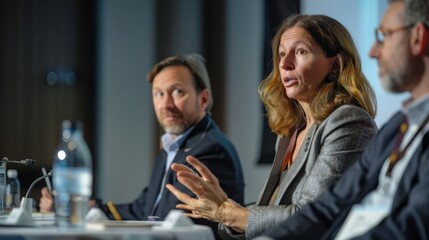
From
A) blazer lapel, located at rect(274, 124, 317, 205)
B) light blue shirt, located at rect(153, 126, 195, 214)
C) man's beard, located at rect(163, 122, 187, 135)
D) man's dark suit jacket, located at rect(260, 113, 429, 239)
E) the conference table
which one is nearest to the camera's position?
the conference table

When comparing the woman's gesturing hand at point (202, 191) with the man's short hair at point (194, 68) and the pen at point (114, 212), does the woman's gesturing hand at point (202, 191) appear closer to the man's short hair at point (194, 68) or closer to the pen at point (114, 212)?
the pen at point (114, 212)

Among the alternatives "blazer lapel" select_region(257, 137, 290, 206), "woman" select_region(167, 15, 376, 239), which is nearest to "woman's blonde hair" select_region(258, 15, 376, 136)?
"woman" select_region(167, 15, 376, 239)

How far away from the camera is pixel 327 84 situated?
11.3ft

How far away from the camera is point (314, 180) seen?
316cm

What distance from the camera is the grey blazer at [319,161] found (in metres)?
3.17

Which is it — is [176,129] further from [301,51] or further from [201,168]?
[201,168]

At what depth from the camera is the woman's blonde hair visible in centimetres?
338

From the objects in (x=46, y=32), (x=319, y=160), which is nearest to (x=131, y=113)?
(x=46, y=32)

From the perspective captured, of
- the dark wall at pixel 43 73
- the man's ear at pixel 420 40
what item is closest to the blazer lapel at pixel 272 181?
the man's ear at pixel 420 40

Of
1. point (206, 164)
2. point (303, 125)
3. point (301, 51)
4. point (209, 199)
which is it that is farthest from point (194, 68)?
point (209, 199)

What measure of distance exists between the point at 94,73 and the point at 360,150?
4.44 metres

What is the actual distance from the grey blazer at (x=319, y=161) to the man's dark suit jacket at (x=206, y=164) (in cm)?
102

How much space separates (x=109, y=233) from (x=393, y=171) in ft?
2.59

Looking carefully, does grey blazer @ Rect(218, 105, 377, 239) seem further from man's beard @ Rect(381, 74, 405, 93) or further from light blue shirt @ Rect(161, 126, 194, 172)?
light blue shirt @ Rect(161, 126, 194, 172)
